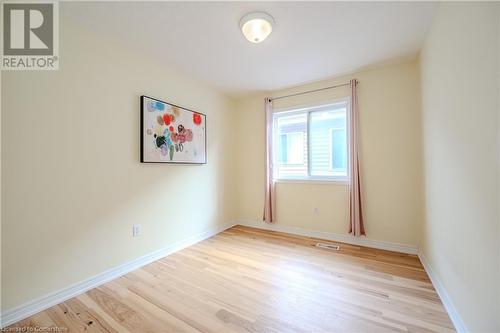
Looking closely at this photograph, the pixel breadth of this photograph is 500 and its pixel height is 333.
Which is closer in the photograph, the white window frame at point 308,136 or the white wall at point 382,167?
the white wall at point 382,167

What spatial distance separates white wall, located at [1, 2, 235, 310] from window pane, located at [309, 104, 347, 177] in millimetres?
2031

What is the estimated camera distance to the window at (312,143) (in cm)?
284

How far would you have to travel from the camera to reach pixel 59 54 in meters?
1.61

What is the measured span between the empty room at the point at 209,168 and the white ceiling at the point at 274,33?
0.02 m

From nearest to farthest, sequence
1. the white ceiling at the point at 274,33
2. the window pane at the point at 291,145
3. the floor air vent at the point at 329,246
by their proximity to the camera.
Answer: the white ceiling at the point at 274,33 → the floor air vent at the point at 329,246 → the window pane at the point at 291,145

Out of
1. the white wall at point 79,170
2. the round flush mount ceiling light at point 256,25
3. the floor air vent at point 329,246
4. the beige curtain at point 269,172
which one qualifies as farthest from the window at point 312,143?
the white wall at point 79,170

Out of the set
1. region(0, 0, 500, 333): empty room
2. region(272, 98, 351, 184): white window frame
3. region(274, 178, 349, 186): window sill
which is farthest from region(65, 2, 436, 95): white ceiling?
region(274, 178, 349, 186): window sill

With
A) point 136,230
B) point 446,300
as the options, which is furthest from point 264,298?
point 136,230

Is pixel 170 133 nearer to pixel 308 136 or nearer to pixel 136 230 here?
pixel 136 230

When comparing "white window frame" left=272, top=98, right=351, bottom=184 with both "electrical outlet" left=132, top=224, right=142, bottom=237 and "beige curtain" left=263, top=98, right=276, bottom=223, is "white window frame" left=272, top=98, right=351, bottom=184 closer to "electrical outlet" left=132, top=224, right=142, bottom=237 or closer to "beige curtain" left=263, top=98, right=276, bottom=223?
"beige curtain" left=263, top=98, right=276, bottom=223

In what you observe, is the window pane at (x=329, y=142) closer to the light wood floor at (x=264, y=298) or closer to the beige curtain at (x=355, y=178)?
the beige curtain at (x=355, y=178)

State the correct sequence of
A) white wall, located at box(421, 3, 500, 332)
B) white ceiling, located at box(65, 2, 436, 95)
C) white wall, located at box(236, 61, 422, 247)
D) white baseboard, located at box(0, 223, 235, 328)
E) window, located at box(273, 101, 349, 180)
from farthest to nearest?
window, located at box(273, 101, 349, 180) → white wall, located at box(236, 61, 422, 247) → white ceiling, located at box(65, 2, 436, 95) → white baseboard, located at box(0, 223, 235, 328) → white wall, located at box(421, 3, 500, 332)

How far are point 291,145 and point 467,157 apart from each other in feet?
7.26

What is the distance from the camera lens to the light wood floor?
1329 mm
